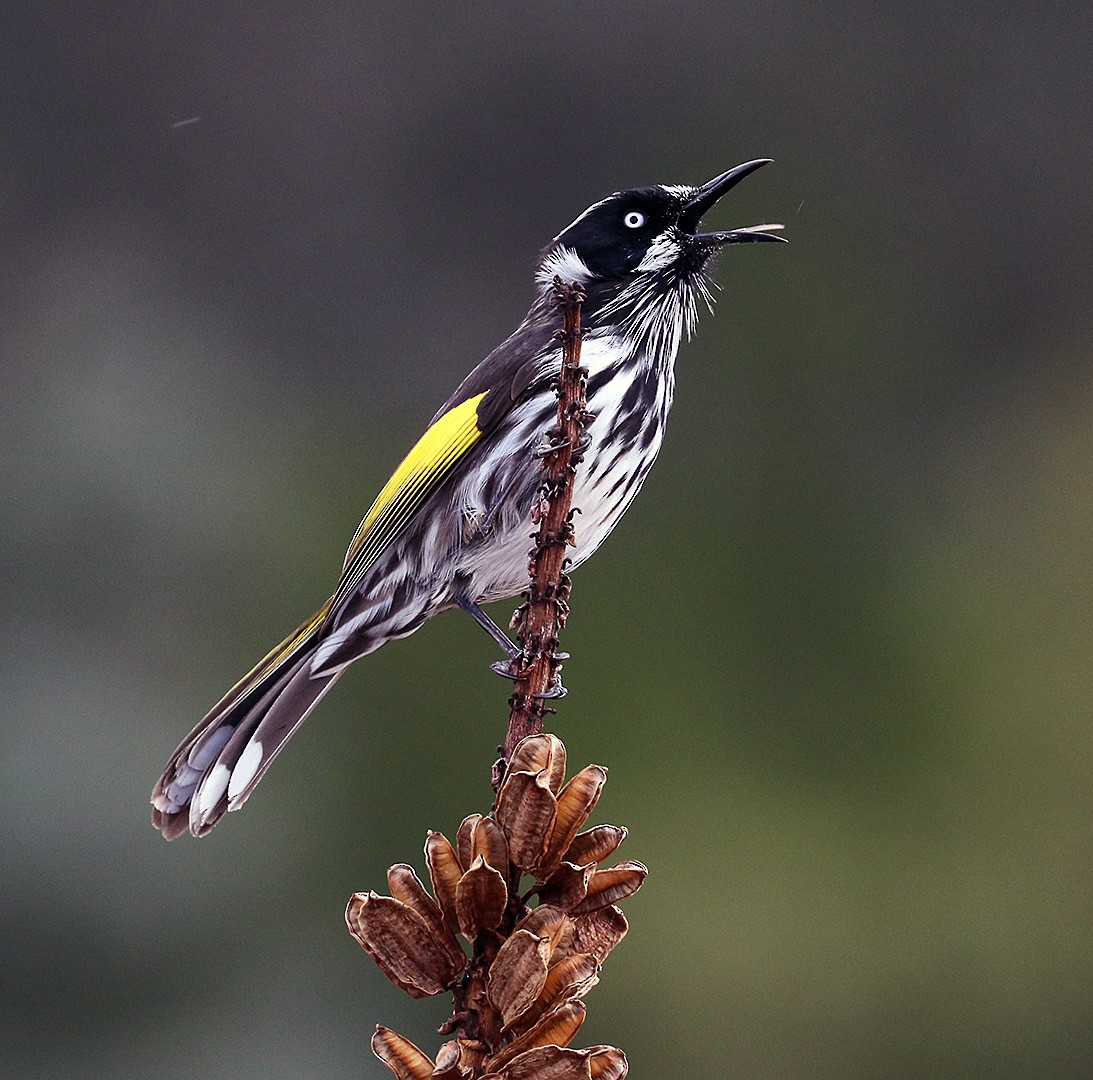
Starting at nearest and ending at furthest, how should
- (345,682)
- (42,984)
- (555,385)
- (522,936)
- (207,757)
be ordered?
(522,936)
(555,385)
(207,757)
(42,984)
(345,682)

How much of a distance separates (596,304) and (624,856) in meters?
2.19

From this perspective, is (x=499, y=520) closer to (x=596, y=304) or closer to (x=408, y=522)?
(x=408, y=522)

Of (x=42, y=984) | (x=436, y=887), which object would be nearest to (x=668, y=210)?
(x=436, y=887)

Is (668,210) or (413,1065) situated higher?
(668,210)

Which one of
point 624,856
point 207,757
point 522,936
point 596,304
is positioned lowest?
point 624,856

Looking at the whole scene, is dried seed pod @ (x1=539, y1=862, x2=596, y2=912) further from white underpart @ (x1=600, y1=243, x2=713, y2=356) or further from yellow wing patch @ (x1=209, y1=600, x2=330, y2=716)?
white underpart @ (x1=600, y1=243, x2=713, y2=356)

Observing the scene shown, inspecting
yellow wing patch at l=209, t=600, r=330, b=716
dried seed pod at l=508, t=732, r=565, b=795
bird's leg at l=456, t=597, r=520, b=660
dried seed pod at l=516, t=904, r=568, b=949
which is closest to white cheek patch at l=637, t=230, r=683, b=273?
bird's leg at l=456, t=597, r=520, b=660

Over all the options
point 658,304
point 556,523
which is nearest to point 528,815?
point 556,523

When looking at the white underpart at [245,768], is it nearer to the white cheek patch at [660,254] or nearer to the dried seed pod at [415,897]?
the dried seed pod at [415,897]

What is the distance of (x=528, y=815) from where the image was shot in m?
0.91

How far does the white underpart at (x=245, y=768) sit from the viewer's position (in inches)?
61.8

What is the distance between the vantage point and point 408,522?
1928mm

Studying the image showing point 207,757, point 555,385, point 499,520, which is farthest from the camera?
point 499,520

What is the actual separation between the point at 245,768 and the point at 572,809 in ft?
2.67
